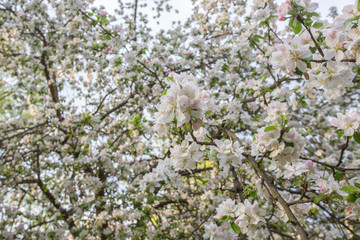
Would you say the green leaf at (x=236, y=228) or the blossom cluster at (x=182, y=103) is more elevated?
the blossom cluster at (x=182, y=103)

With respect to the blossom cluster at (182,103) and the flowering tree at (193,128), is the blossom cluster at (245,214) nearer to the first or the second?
the flowering tree at (193,128)

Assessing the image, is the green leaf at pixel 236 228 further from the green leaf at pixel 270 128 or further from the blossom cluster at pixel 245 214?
the green leaf at pixel 270 128

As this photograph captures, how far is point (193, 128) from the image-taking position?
1.29m

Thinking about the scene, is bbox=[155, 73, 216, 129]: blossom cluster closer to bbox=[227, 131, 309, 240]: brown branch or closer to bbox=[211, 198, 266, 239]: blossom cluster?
bbox=[227, 131, 309, 240]: brown branch

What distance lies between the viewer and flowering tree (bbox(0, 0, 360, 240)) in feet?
4.63

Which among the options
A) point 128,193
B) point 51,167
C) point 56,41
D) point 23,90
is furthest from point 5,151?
point 128,193

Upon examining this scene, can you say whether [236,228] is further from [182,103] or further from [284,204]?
[182,103]

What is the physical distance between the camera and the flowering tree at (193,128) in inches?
55.6

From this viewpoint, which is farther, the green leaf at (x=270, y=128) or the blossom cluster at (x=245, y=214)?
the blossom cluster at (x=245, y=214)

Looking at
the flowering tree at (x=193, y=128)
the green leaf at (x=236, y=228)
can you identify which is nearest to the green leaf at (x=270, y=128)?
the flowering tree at (x=193, y=128)

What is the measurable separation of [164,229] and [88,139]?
6.65 ft

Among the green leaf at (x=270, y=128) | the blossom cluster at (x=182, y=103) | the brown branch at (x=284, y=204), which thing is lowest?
the brown branch at (x=284, y=204)

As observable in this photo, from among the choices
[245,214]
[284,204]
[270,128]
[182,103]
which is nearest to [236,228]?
[245,214]

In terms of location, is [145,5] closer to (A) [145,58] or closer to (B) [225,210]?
(A) [145,58]
